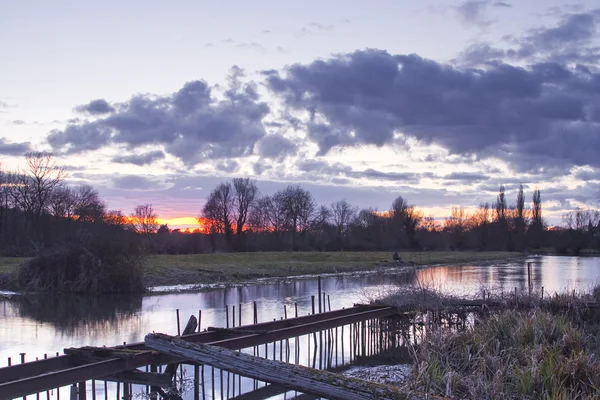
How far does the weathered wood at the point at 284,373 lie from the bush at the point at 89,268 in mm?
24738

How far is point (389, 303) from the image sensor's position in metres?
19.8

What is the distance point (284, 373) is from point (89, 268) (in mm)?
27857

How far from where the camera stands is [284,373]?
9.05 metres

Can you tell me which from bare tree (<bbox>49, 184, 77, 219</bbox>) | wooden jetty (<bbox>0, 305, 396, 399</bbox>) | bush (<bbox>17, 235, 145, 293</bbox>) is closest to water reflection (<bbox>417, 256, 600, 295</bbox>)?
wooden jetty (<bbox>0, 305, 396, 399</bbox>)

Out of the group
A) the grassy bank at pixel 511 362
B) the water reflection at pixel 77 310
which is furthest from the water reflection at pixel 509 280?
the water reflection at pixel 77 310

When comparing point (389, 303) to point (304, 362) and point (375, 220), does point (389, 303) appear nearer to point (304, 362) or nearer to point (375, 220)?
point (304, 362)

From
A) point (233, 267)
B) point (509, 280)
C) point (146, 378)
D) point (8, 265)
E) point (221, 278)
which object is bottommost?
point (509, 280)

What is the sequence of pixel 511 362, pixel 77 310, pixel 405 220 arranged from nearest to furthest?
pixel 511 362
pixel 77 310
pixel 405 220

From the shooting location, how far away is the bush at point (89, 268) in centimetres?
3384

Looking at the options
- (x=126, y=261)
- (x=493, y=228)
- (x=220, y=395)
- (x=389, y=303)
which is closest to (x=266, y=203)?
(x=493, y=228)

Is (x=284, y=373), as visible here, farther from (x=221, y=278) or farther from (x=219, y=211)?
(x=219, y=211)

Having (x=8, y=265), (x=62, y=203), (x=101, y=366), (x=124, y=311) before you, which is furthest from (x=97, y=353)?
(x=62, y=203)

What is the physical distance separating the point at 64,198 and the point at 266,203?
42.0m

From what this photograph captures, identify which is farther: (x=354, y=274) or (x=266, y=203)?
(x=266, y=203)
